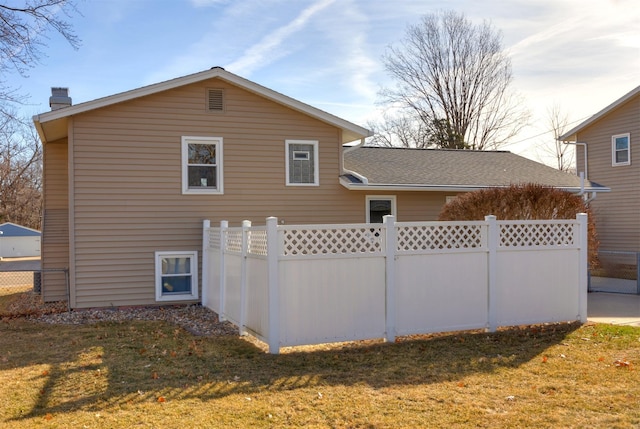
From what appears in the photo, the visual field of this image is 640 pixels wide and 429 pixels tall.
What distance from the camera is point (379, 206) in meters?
13.6

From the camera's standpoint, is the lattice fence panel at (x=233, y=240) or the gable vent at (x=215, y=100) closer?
the lattice fence panel at (x=233, y=240)

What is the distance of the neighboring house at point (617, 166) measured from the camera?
17.8 meters

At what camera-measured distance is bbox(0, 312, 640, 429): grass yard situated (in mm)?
4664

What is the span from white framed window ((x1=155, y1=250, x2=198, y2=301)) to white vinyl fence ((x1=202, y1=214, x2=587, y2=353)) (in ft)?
7.54

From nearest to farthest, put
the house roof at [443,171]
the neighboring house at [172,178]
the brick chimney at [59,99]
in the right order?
the neighboring house at [172,178] → the brick chimney at [59,99] → the house roof at [443,171]

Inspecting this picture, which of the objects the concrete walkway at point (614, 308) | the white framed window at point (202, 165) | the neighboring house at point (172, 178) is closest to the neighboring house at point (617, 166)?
the concrete walkway at point (614, 308)

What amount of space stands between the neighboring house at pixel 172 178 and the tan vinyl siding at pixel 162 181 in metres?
0.02

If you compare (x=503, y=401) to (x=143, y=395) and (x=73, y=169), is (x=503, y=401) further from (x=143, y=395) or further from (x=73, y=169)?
(x=73, y=169)

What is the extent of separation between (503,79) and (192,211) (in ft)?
90.7

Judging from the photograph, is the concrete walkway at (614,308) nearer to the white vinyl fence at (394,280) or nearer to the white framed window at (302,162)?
the white vinyl fence at (394,280)

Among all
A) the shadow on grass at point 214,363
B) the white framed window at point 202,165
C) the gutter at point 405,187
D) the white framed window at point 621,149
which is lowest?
the shadow on grass at point 214,363

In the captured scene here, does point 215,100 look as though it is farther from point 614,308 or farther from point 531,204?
point 614,308

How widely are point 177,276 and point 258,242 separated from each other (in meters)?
4.53

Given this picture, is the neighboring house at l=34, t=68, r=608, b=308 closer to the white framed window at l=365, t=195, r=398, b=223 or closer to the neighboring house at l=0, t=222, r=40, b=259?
the white framed window at l=365, t=195, r=398, b=223
